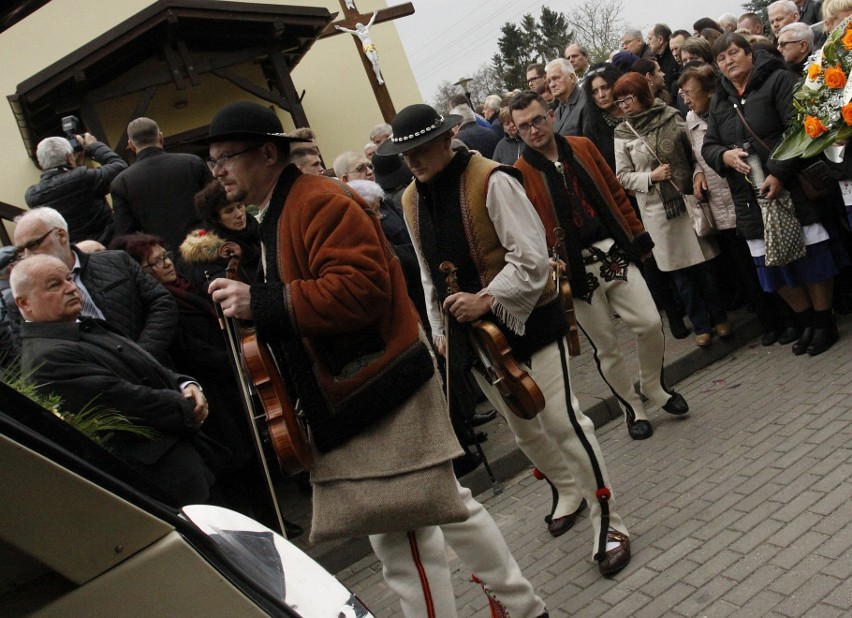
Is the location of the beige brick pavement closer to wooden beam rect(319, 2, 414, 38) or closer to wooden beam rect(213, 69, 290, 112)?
wooden beam rect(213, 69, 290, 112)

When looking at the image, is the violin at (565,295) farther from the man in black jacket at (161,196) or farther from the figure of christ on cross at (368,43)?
the figure of christ on cross at (368,43)

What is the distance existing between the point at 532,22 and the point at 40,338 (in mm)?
65288

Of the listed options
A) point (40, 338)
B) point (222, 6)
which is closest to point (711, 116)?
point (40, 338)

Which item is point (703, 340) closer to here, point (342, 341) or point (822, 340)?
point (822, 340)

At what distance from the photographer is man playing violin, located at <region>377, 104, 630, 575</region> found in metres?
4.33

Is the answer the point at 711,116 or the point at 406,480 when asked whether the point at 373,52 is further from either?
the point at 406,480

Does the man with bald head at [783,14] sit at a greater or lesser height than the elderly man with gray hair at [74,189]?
lesser

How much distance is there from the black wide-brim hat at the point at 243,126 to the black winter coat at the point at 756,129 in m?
4.52

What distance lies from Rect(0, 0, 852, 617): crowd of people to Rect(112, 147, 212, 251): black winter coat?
17 mm

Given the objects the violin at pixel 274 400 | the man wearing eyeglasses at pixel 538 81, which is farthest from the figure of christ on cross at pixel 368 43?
the violin at pixel 274 400

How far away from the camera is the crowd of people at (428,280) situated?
3373 mm

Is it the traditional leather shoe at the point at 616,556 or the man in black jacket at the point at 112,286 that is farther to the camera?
the man in black jacket at the point at 112,286

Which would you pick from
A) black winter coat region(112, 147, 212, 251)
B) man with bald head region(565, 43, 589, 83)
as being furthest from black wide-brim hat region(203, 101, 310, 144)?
man with bald head region(565, 43, 589, 83)

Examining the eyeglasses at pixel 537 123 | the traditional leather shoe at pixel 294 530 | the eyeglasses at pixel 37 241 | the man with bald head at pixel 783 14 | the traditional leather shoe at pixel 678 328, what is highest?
the eyeglasses at pixel 37 241
